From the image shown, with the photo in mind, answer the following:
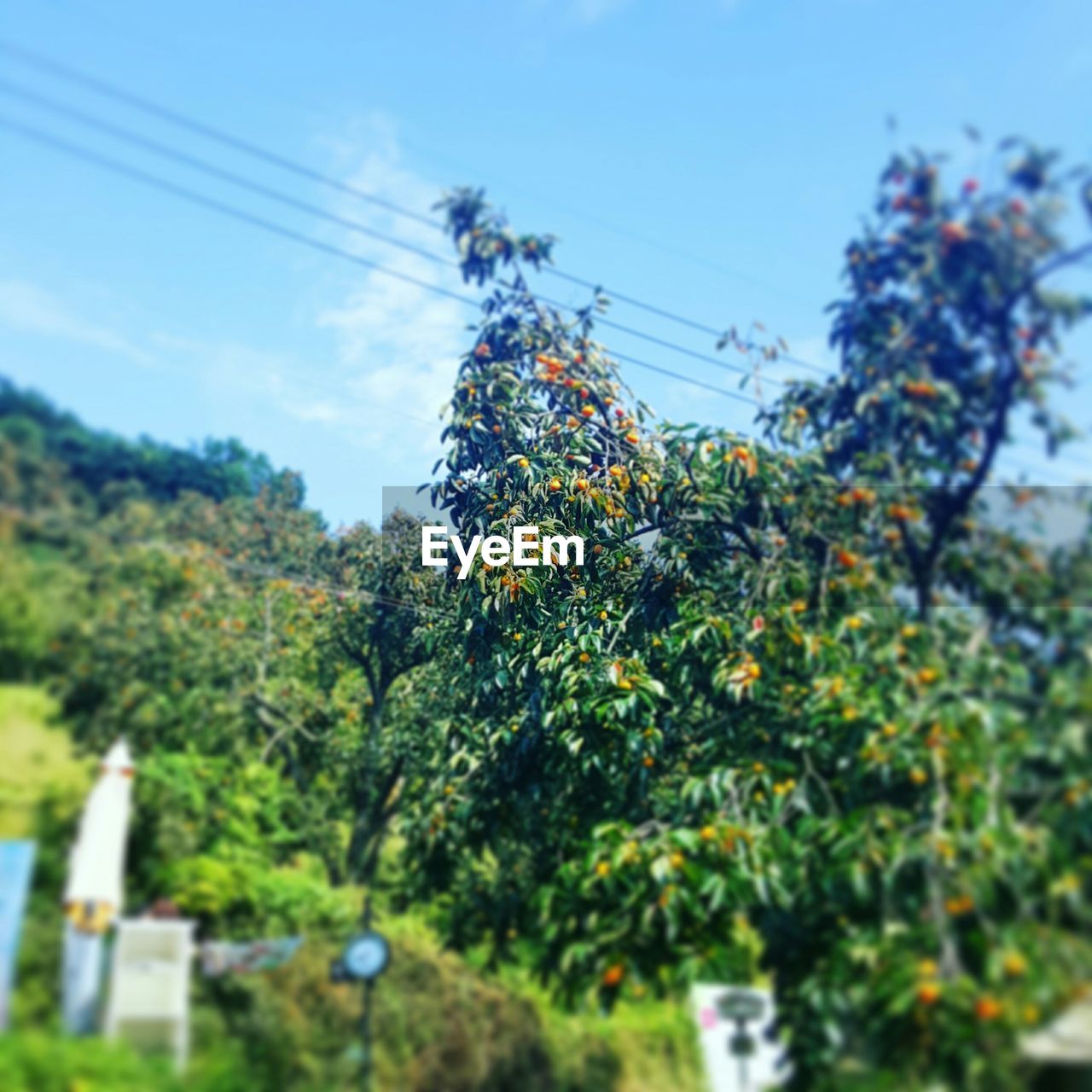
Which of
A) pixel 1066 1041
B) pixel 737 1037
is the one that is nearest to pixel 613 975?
pixel 737 1037

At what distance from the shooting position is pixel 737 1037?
160 inches

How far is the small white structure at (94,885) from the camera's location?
359cm

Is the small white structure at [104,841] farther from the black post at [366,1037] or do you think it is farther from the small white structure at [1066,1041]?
the small white structure at [1066,1041]

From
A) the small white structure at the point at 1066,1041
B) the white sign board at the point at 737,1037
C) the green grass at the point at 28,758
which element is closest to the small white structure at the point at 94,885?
the green grass at the point at 28,758

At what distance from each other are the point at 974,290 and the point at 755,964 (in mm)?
3032

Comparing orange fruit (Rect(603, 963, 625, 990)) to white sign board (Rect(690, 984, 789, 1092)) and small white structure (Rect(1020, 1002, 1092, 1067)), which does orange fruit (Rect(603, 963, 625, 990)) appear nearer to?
white sign board (Rect(690, 984, 789, 1092))

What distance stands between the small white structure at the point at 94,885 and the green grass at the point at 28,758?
4.6 inches

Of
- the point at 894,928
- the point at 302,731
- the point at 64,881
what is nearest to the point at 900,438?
the point at 894,928

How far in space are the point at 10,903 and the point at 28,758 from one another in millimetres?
535

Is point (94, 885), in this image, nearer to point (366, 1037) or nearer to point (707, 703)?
point (366, 1037)

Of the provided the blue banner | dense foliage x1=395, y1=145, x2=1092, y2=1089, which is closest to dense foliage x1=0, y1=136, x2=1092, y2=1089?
dense foliage x1=395, y1=145, x2=1092, y2=1089

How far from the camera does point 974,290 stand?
4.46 metres

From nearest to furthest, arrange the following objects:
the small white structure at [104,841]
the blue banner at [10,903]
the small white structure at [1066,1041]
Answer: the blue banner at [10,903] < the small white structure at [1066,1041] < the small white structure at [104,841]

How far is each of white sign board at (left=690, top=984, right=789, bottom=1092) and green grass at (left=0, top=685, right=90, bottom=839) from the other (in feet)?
8.66
